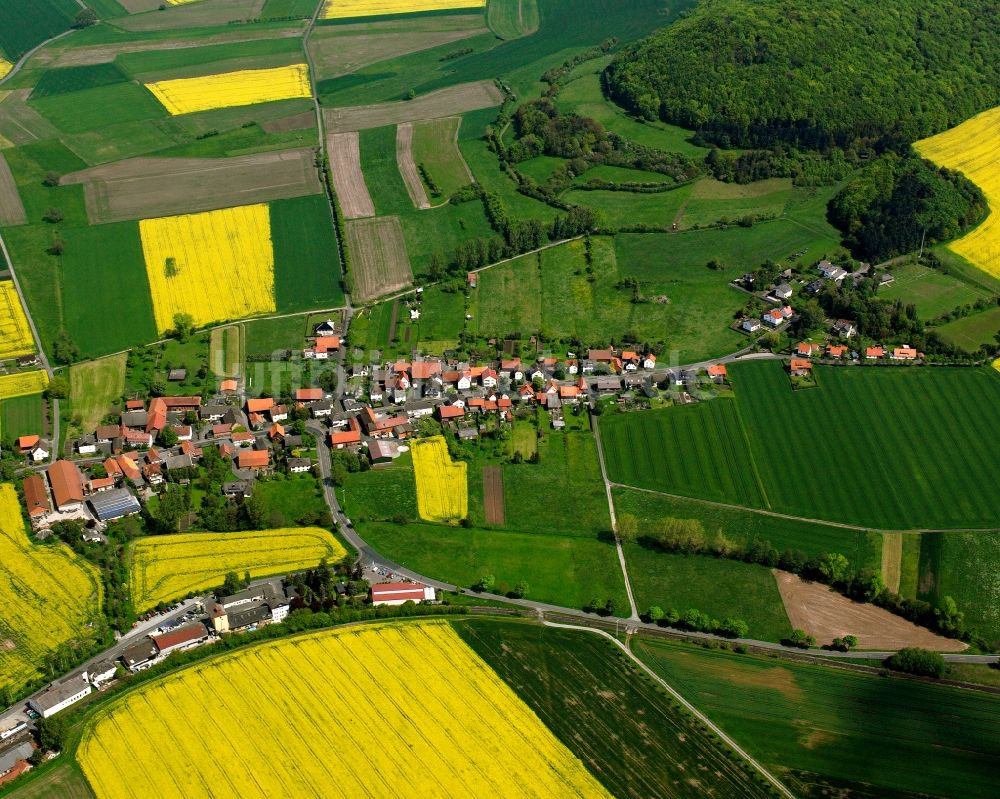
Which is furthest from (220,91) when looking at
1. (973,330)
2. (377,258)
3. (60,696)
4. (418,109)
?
(60,696)

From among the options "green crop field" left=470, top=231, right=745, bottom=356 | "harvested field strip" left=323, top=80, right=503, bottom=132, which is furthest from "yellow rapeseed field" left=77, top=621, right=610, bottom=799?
"harvested field strip" left=323, top=80, right=503, bottom=132

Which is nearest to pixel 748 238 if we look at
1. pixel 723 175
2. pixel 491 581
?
pixel 723 175

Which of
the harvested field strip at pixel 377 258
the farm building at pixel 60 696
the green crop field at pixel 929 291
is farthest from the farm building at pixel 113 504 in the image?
the green crop field at pixel 929 291

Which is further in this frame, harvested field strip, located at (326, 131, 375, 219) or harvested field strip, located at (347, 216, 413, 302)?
harvested field strip, located at (326, 131, 375, 219)

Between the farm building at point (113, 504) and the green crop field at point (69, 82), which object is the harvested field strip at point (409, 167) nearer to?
the green crop field at point (69, 82)

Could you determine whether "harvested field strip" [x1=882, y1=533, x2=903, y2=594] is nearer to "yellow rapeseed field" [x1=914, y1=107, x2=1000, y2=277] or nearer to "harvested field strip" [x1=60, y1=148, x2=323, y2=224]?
"yellow rapeseed field" [x1=914, y1=107, x2=1000, y2=277]

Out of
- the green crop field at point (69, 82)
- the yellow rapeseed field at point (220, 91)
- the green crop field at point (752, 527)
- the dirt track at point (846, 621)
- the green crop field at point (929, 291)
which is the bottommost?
the dirt track at point (846, 621)

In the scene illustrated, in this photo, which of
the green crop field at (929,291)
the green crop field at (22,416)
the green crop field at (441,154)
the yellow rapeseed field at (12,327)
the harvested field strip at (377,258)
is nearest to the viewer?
the green crop field at (22,416)
